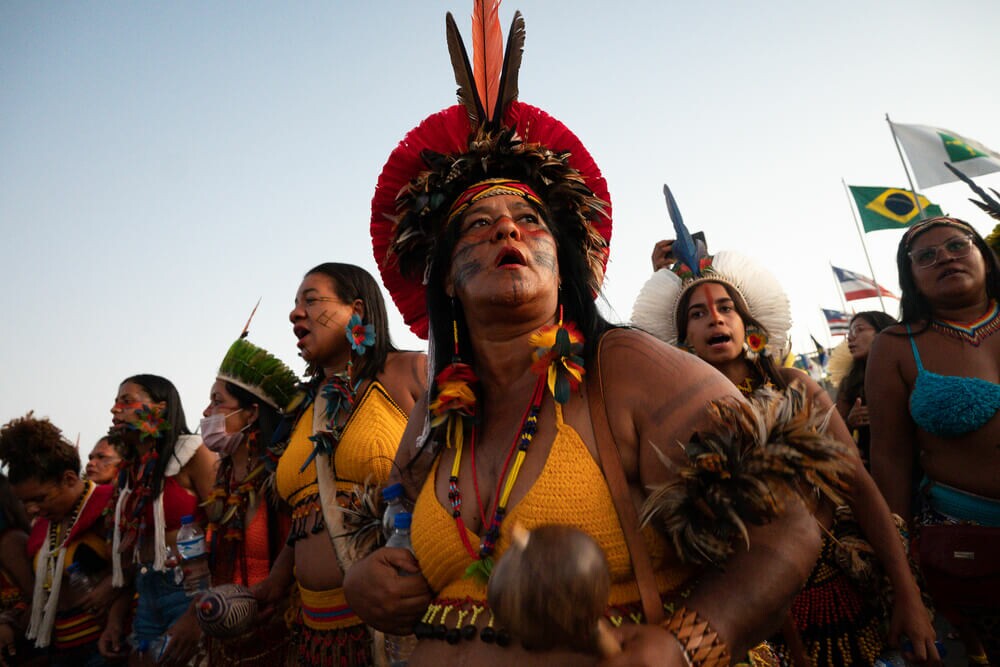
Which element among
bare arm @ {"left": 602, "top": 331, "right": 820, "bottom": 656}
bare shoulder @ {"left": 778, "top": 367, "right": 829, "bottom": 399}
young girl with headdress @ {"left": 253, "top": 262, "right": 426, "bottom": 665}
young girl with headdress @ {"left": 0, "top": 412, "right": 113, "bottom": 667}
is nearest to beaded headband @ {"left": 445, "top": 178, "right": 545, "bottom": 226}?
bare arm @ {"left": 602, "top": 331, "right": 820, "bottom": 656}

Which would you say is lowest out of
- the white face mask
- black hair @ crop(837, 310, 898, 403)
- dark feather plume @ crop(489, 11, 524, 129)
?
black hair @ crop(837, 310, 898, 403)

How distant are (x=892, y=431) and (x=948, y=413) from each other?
416 millimetres

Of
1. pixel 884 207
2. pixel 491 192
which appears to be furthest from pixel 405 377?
pixel 884 207

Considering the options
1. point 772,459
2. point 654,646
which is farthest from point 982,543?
point 654,646

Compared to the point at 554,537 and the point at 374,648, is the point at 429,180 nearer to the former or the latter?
the point at 554,537

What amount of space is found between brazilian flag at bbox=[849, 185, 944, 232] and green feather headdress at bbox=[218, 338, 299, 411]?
11959mm

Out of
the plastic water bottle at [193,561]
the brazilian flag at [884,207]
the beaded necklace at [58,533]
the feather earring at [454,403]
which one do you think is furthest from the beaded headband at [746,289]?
the brazilian flag at [884,207]

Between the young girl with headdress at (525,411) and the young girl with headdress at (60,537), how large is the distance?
5.13m

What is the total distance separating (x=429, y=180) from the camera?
2535 mm

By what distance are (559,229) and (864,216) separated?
12389 millimetres

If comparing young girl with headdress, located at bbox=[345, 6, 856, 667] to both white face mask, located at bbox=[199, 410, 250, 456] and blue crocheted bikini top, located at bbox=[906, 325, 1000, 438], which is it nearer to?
blue crocheted bikini top, located at bbox=[906, 325, 1000, 438]

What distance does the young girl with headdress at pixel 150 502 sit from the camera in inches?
199

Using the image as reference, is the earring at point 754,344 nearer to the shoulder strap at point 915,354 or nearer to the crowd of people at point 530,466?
the crowd of people at point 530,466

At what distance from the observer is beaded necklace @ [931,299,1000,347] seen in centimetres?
353
